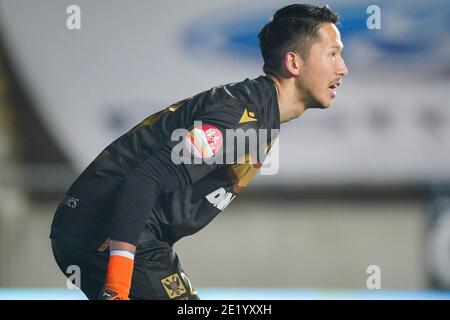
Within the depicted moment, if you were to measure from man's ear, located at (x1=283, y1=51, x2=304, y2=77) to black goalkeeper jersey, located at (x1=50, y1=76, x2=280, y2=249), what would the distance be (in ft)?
0.45

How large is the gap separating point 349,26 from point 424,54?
0.82 m

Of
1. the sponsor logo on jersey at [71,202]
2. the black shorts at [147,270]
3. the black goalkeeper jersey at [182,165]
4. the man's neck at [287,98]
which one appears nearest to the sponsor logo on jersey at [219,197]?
the black goalkeeper jersey at [182,165]

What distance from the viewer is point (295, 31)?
136 inches

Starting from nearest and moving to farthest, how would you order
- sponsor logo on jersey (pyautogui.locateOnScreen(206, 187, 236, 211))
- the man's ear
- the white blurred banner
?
sponsor logo on jersey (pyautogui.locateOnScreen(206, 187, 236, 211)) < the man's ear < the white blurred banner

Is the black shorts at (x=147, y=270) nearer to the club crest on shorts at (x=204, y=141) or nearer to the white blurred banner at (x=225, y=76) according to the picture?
the club crest on shorts at (x=204, y=141)

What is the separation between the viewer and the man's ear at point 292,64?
11.3ft

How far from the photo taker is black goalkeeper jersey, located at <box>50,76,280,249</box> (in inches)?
118

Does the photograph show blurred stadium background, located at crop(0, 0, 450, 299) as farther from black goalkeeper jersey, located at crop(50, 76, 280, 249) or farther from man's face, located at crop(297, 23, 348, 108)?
black goalkeeper jersey, located at crop(50, 76, 280, 249)

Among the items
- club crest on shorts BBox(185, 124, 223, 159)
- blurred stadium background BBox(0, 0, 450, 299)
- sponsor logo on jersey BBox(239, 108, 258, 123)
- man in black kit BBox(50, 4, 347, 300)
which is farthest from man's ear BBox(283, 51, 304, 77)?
blurred stadium background BBox(0, 0, 450, 299)

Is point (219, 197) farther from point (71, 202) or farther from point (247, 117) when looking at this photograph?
point (71, 202)

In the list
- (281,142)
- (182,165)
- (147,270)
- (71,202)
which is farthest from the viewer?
(281,142)

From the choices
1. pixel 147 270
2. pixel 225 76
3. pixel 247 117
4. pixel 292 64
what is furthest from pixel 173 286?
pixel 225 76

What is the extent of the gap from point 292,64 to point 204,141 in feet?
2.32
